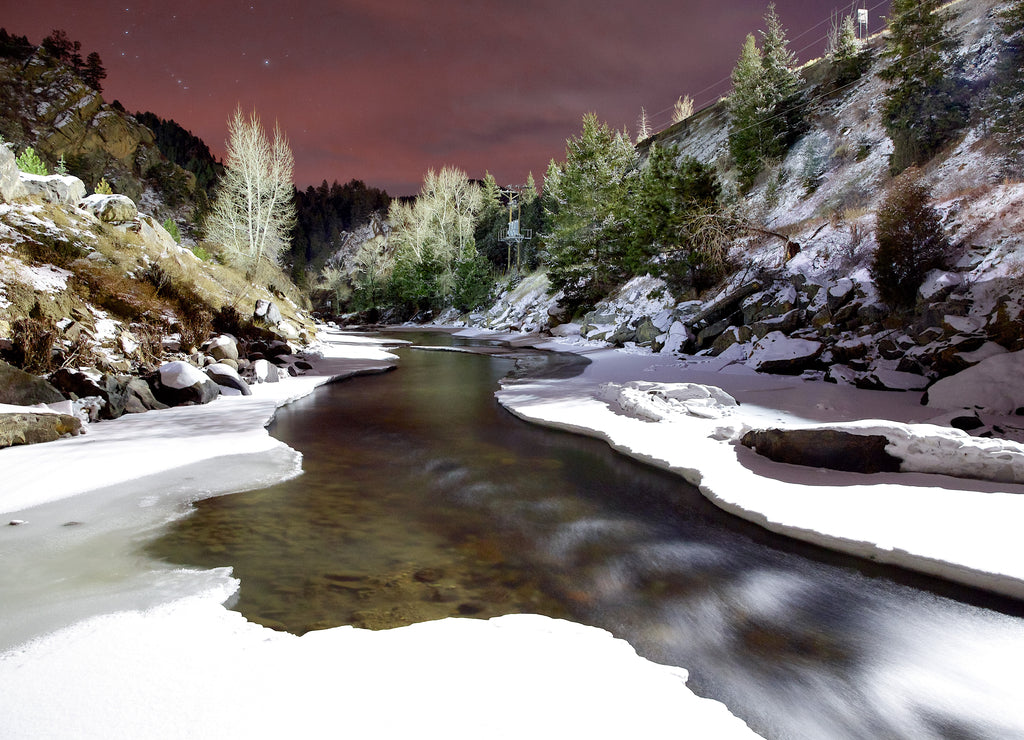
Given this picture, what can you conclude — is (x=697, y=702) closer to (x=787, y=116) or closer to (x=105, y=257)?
(x=105, y=257)

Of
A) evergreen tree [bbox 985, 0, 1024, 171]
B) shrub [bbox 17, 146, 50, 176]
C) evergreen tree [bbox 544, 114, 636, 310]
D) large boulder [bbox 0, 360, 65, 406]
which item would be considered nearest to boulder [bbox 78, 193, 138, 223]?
shrub [bbox 17, 146, 50, 176]

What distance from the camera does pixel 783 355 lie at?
39.1 feet

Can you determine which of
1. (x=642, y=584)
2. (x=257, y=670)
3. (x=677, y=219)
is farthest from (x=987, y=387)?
(x=677, y=219)

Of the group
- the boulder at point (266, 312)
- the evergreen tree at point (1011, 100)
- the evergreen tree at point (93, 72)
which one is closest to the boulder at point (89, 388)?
the boulder at point (266, 312)

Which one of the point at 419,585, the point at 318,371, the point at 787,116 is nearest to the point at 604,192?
the point at 787,116

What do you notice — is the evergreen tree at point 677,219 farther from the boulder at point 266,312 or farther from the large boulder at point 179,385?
the large boulder at point 179,385

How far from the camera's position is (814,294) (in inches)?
510

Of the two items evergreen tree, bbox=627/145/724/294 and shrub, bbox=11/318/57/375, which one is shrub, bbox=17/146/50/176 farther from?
evergreen tree, bbox=627/145/724/294

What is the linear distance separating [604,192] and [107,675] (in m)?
32.5

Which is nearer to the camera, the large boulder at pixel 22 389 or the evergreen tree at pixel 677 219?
the large boulder at pixel 22 389

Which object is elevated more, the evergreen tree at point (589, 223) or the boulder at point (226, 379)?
the evergreen tree at point (589, 223)

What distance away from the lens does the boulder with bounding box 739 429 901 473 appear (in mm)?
5383

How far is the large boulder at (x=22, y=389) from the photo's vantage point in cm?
739

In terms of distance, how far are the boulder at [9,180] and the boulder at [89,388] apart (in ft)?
21.9
